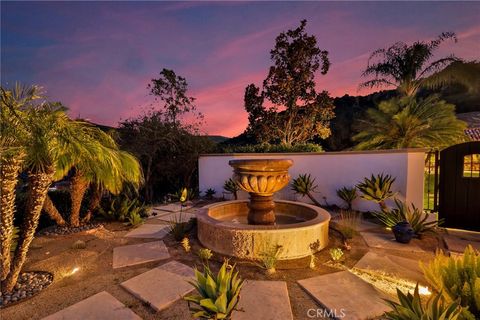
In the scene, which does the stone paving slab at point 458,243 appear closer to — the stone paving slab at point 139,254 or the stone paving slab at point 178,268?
the stone paving slab at point 178,268

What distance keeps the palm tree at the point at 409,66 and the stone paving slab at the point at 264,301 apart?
15418 millimetres

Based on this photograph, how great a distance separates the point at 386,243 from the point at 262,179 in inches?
118

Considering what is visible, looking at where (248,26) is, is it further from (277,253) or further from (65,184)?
(65,184)

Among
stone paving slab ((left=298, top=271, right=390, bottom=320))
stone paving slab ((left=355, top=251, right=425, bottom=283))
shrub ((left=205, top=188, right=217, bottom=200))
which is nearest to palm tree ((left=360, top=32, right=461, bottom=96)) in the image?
shrub ((left=205, top=188, right=217, bottom=200))

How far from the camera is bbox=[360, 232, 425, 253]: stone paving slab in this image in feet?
13.9

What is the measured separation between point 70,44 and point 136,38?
6.74ft

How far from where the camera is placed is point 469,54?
40.3ft

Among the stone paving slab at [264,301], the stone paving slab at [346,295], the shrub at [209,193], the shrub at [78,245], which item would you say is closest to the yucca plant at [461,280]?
the stone paving slab at [346,295]

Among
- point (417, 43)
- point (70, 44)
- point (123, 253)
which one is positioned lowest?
point (123, 253)

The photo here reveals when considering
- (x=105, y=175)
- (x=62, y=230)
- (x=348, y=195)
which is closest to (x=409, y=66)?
(x=348, y=195)

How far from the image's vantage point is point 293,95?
13352 mm

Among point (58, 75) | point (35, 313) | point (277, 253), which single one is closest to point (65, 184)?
point (58, 75)

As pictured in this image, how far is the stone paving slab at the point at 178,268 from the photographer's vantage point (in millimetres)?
3230

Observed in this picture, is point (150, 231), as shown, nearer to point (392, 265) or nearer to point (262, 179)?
point (262, 179)
